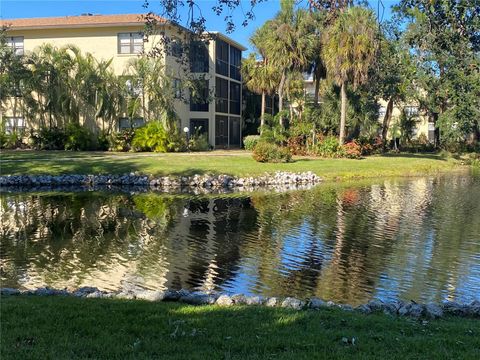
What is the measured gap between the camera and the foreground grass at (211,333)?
4.91m

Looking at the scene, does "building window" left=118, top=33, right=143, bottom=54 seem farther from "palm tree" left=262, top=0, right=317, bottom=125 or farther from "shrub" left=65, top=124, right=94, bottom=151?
"palm tree" left=262, top=0, right=317, bottom=125

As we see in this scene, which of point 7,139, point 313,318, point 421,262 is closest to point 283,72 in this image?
point 7,139

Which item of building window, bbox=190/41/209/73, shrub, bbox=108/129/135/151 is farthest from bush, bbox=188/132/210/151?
building window, bbox=190/41/209/73

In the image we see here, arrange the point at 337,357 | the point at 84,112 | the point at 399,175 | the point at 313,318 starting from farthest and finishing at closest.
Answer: the point at 84,112
the point at 399,175
the point at 313,318
the point at 337,357

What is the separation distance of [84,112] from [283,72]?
14684mm

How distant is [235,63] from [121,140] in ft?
53.6

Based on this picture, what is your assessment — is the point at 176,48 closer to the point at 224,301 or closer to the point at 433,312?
the point at 224,301

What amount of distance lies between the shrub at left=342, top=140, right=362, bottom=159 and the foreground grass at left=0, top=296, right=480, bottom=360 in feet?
93.6

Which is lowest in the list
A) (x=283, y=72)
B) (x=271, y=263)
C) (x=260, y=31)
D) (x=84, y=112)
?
(x=271, y=263)

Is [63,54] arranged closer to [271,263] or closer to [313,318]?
[271,263]

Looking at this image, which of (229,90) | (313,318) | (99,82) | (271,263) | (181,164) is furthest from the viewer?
(229,90)

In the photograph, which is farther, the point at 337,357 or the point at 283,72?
A: the point at 283,72

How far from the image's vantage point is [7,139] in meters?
37.4

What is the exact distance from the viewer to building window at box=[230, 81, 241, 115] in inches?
1902
